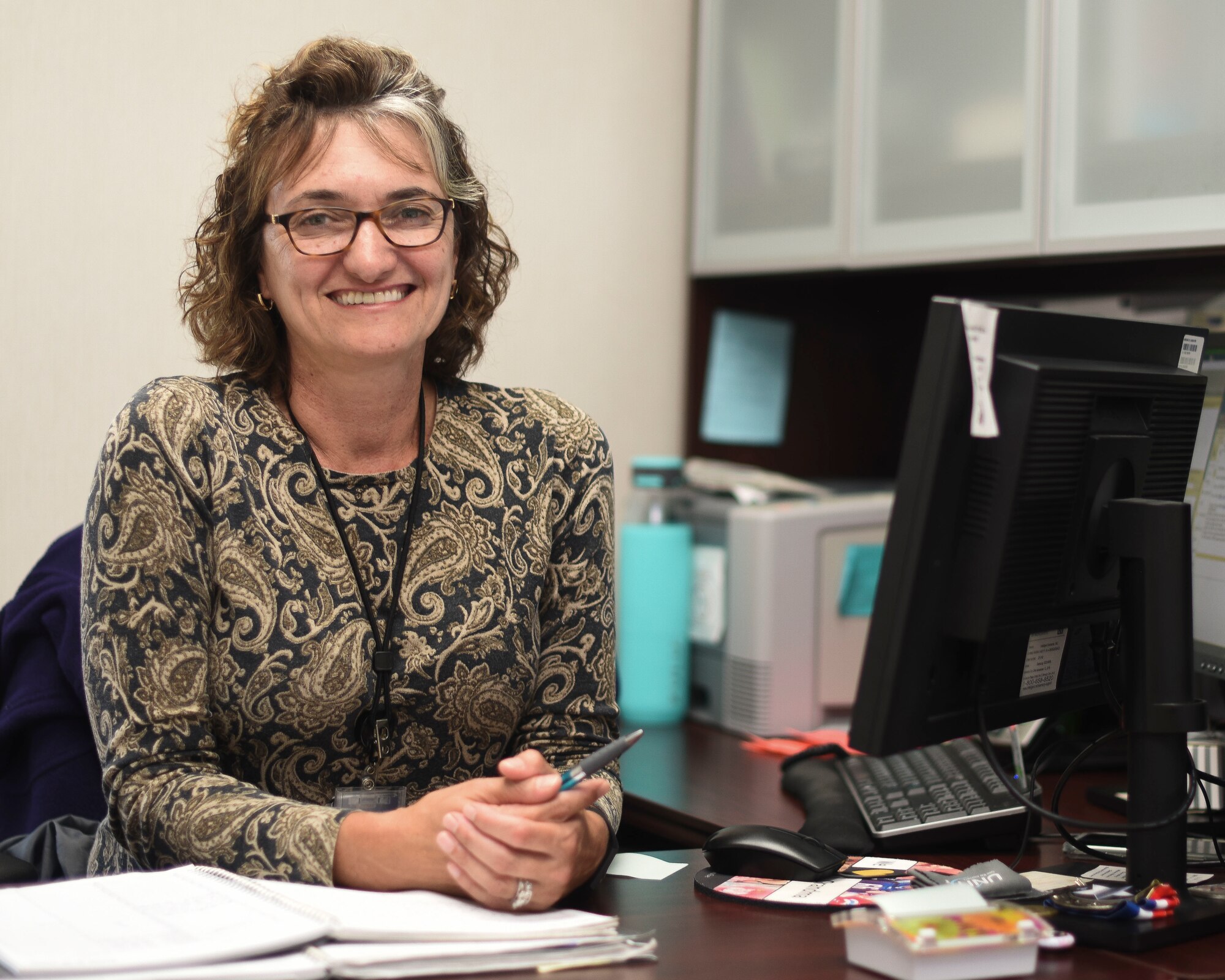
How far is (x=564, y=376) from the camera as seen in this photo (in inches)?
90.0

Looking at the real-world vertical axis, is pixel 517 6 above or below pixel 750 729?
above

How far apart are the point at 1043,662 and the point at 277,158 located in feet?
2.97

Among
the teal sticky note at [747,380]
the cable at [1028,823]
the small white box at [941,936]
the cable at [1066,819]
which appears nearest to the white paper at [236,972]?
the small white box at [941,936]

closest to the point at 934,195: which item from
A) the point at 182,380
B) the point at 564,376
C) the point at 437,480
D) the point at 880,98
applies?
the point at 880,98

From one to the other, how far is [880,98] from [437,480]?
43.6 inches

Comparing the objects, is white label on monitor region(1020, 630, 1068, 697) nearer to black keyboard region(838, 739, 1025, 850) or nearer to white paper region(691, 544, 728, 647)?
black keyboard region(838, 739, 1025, 850)

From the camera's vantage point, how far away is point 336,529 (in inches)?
52.4

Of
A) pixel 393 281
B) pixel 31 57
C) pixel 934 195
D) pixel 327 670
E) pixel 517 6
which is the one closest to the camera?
pixel 327 670

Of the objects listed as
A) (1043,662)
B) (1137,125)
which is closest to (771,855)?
(1043,662)

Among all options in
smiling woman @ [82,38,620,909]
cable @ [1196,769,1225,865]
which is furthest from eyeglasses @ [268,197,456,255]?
cable @ [1196,769,1225,865]

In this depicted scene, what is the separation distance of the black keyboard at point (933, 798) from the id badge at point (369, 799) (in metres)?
0.48

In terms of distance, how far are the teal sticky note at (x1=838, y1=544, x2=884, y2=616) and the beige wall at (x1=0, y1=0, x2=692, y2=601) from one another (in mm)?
477

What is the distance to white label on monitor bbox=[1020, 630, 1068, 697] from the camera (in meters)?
1.04

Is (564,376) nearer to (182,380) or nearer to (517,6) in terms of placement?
(517,6)
